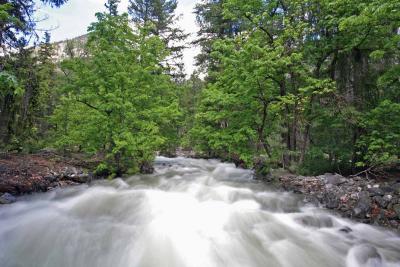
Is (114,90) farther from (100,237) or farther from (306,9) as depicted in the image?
(306,9)

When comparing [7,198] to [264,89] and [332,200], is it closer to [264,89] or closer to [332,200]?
[332,200]

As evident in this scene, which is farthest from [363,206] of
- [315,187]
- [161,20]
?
[161,20]

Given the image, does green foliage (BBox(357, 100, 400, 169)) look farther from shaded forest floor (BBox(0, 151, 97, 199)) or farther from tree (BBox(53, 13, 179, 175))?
shaded forest floor (BBox(0, 151, 97, 199))

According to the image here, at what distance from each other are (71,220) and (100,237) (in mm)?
1345

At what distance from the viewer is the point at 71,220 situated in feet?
22.5

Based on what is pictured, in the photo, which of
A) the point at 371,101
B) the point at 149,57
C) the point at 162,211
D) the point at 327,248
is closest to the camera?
the point at 327,248

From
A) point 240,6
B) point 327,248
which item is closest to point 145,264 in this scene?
point 327,248

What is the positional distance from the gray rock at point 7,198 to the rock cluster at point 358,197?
309 inches

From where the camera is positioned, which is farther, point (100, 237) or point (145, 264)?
point (100, 237)

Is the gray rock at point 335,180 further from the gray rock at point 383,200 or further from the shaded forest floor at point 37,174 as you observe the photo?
the shaded forest floor at point 37,174

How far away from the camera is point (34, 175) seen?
9.09m

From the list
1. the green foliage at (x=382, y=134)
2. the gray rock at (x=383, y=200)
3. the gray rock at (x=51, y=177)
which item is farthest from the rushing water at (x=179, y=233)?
the green foliage at (x=382, y=134)

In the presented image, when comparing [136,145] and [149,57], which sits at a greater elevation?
[149,57]

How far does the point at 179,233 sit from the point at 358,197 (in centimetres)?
458
